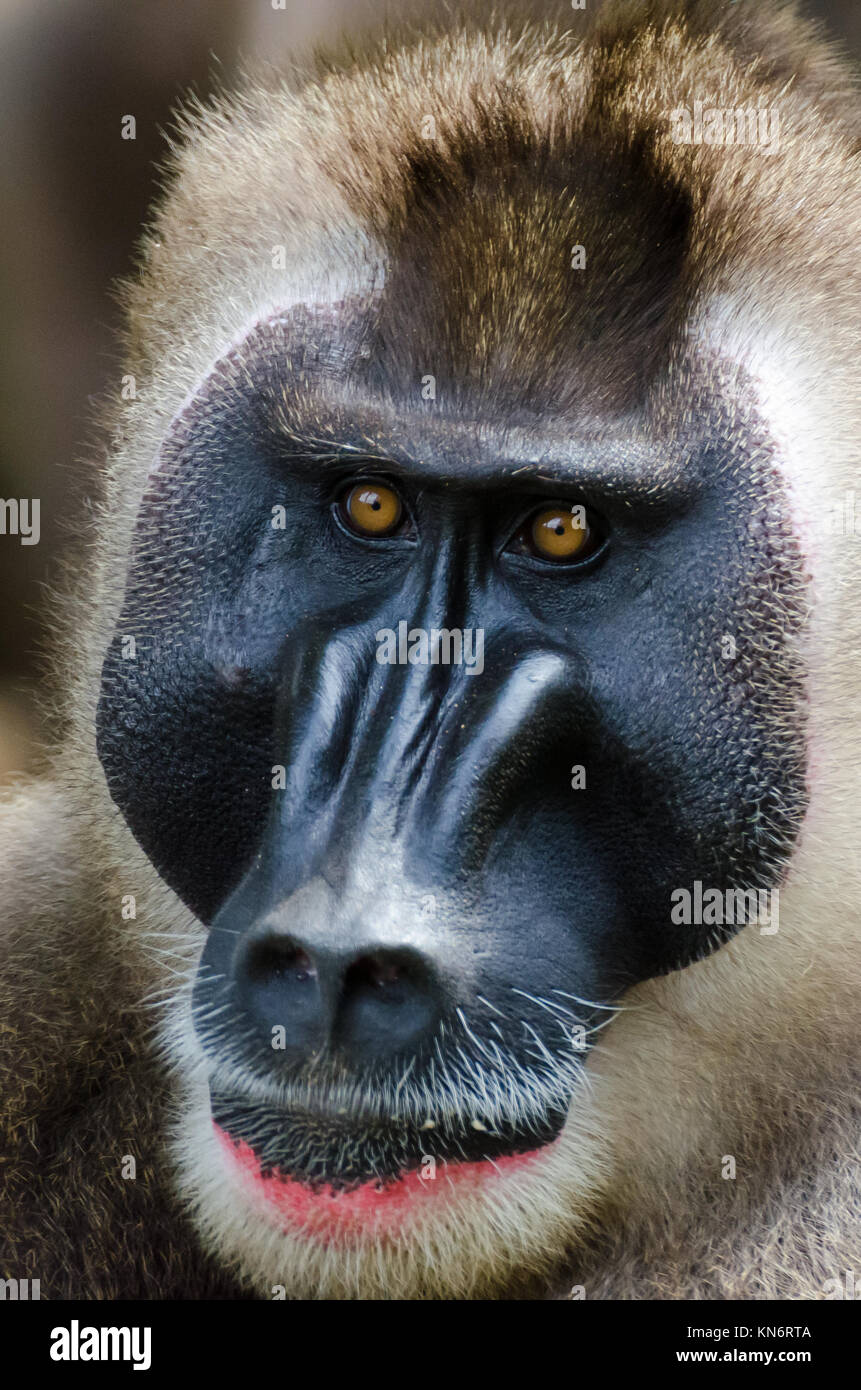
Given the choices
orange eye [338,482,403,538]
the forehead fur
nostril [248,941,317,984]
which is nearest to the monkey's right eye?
orange eye [338,482,403,538]

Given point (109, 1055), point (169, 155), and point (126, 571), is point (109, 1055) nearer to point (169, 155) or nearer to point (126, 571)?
point (126, 571)

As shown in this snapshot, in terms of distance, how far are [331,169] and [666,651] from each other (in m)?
1.22

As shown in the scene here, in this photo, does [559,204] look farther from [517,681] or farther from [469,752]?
[469,752]

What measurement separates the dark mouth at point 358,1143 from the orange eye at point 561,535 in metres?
0.96

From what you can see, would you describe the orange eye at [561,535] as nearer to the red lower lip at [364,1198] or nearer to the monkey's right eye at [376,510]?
the monkey's right eye at [376,510]

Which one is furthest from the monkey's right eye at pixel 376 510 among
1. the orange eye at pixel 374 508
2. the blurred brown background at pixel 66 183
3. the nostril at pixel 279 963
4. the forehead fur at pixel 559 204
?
the blurred brown background at pixel 66 183

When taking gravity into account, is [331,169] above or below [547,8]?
below

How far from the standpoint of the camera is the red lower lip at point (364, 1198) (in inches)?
96.0

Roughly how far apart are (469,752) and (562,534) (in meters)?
0.44

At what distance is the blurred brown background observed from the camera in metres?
4.82

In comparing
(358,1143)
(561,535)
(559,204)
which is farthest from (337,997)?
(559,204)

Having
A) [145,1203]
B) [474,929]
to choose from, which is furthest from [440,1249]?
[145,1203]

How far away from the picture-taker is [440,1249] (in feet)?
8.09

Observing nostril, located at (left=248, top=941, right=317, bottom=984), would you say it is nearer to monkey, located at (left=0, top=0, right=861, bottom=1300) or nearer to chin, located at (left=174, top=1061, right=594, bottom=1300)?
monkey, located at (left=0, top=0, right=861, bottom=1300)
